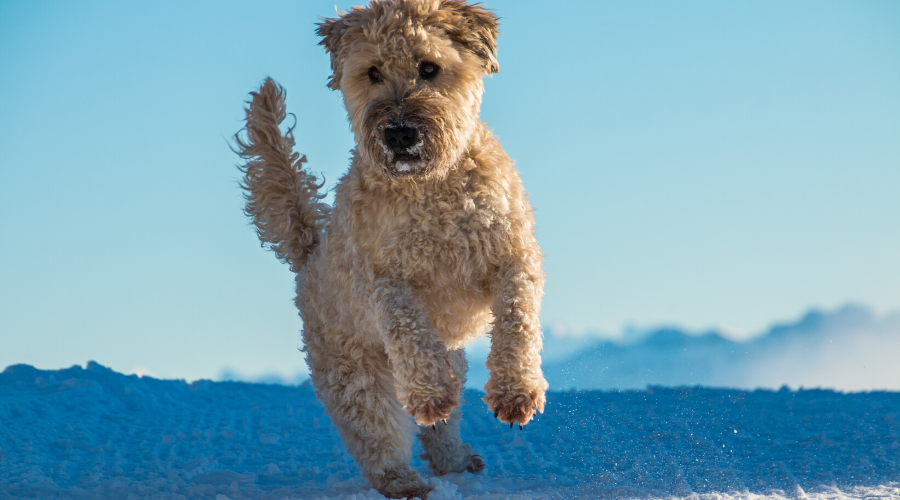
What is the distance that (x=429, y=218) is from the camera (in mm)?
4402

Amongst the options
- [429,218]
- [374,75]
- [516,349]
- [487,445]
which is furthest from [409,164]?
[487,445]

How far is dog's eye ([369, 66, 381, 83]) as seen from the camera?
4328mm

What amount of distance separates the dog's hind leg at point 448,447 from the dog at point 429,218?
128 cm

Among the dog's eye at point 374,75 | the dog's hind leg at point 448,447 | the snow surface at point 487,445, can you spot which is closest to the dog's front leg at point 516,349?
the dog's eye at point 374,75

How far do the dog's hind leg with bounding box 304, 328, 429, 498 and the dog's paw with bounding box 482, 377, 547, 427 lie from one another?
1.54 metres

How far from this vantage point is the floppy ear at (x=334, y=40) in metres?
4.55

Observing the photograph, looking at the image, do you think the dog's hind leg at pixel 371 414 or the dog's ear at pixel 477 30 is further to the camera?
the dog's hind leg at pixel 371 414

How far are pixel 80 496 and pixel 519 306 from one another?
387 centimetres

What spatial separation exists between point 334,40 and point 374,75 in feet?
1.51

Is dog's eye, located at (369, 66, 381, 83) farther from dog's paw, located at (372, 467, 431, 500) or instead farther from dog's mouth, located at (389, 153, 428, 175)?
dog's paw, located at (372, 467, 431, 500)

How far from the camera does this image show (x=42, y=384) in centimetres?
947

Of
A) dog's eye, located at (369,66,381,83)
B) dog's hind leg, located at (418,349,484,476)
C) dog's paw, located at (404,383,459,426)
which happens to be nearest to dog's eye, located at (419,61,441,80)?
dog's eye, located at (369,66,381,83)

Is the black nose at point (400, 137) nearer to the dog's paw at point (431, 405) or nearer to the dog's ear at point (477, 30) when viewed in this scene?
the dog's ear at point (477, 30)

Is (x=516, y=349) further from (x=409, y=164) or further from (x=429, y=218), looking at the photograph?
(x=409, y=164)
